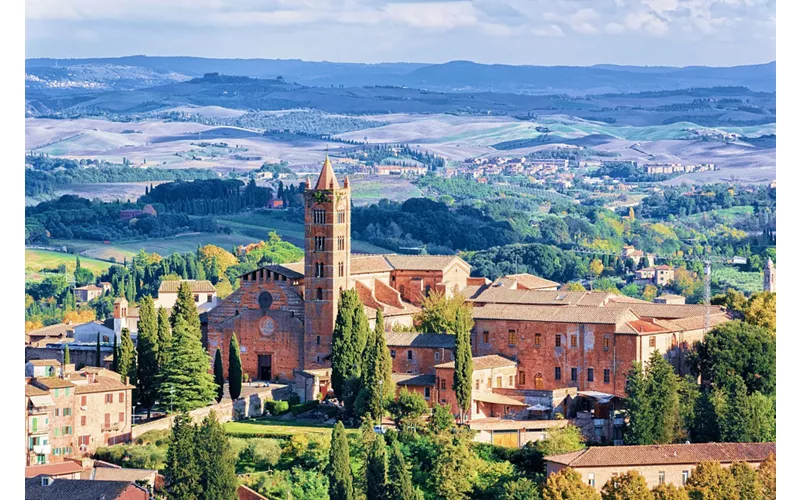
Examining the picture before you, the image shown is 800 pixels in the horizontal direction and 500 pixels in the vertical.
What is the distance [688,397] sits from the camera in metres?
46.0

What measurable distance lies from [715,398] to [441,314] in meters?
9.40

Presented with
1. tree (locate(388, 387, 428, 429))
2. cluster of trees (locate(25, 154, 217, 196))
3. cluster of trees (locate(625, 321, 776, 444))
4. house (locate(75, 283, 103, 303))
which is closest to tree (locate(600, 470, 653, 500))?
cluster of trees (locate(625, 321, 776, 444))

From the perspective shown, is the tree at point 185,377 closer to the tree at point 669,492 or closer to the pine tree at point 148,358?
the pine tree at point 148,358

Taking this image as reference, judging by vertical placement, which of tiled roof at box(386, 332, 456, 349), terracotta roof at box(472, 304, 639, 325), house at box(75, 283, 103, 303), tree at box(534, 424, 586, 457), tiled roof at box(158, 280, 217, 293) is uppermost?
terracotta roof at box(472, 304, 639, 325)

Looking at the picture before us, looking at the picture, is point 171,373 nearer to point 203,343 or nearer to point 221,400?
point 221,400

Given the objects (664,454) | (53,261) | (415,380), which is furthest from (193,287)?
(53,261)

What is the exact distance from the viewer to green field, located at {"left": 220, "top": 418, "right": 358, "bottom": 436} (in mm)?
45969

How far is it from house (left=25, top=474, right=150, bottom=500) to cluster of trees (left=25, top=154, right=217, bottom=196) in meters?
124

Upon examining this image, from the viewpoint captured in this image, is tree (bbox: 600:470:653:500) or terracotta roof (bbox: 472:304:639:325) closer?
tree (bbox: 600:470:653:500)

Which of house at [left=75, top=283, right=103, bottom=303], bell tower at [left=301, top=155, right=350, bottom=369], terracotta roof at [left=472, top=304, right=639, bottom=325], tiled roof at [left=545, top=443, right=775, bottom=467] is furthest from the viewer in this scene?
house at [left=75, top=283, right=103, bottom=303]

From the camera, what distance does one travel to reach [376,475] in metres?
41.5

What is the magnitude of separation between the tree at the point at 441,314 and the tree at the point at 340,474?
9.52 meters

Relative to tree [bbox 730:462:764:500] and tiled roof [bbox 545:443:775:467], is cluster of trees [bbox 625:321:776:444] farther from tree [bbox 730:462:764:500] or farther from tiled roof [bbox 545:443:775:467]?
tree [bbox 730:462:764:500]

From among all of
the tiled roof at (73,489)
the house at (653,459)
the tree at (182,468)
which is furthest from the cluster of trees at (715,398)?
the tiled roof at (73,489)
